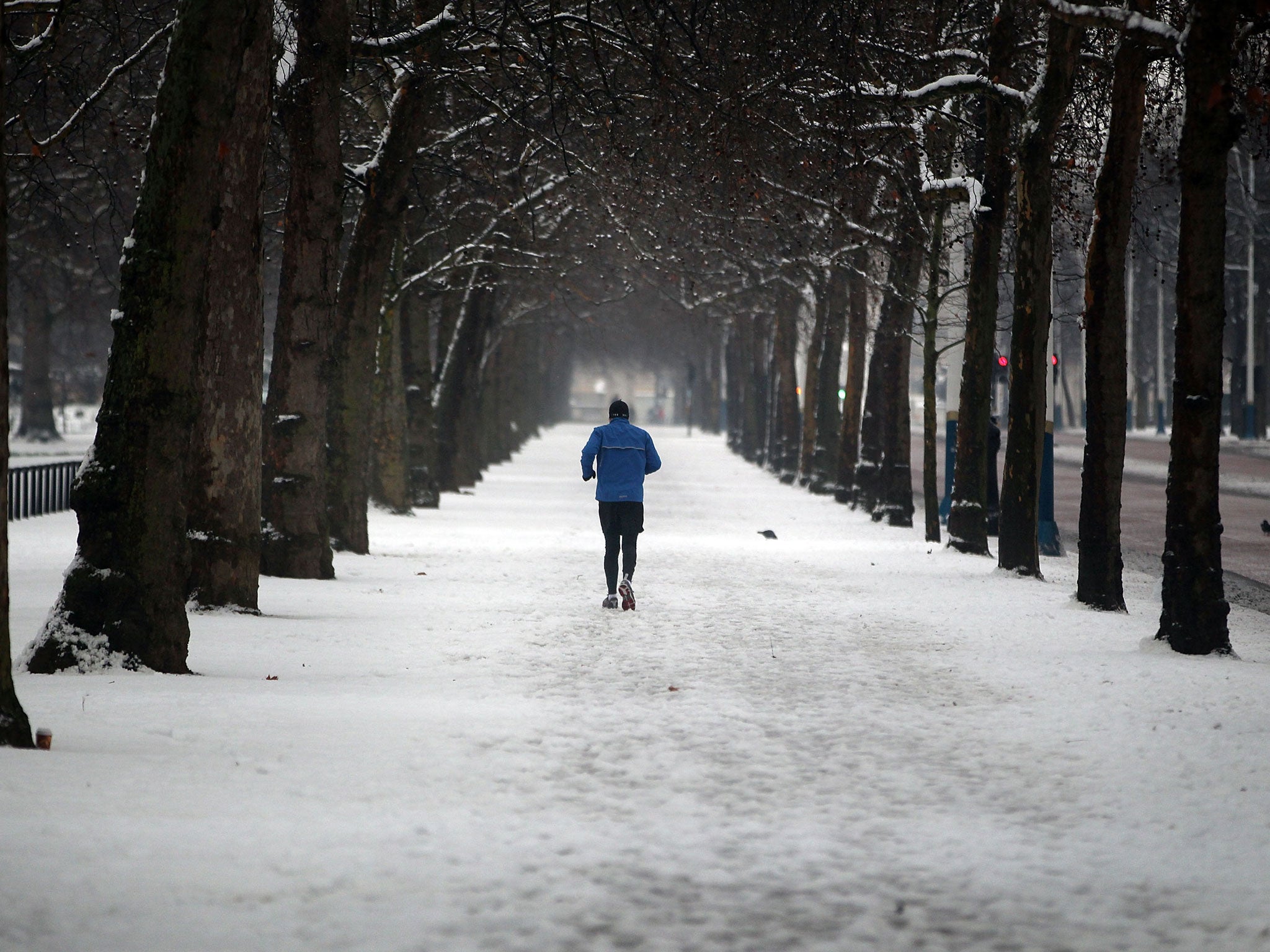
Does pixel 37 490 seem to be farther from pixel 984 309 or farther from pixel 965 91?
pixel 965 91

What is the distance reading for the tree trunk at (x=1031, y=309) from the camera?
50.3 feet

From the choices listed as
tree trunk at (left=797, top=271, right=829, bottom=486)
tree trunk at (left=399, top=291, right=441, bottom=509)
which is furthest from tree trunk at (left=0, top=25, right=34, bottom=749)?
tree trunk at (left=797, top=271, right=829, bottom=486)

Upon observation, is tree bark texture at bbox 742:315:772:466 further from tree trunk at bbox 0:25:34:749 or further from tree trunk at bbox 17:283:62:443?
tree trunk at bbox 0:25:34:749

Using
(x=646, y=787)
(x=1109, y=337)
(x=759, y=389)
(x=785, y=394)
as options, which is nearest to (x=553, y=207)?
(x=785, y=394)

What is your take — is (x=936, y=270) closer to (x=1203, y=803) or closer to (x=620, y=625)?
(x=620, y=625)

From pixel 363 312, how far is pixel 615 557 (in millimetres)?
5150

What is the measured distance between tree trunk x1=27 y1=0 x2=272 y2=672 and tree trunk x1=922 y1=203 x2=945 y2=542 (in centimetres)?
1361

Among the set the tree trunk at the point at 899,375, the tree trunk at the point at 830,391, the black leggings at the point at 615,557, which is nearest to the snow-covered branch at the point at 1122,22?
the black leggings at the point at 615,557

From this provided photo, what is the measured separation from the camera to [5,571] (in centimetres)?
694

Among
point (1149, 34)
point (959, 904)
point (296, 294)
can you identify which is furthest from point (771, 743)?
point (296, 294)

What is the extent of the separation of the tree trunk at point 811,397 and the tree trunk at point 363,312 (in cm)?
1755

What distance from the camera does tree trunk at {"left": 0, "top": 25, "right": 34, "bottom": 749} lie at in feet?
21.6

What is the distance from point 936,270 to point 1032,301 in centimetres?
610

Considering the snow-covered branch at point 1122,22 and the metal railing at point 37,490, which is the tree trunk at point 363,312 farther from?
the snow-covered branch at point 1122,22
